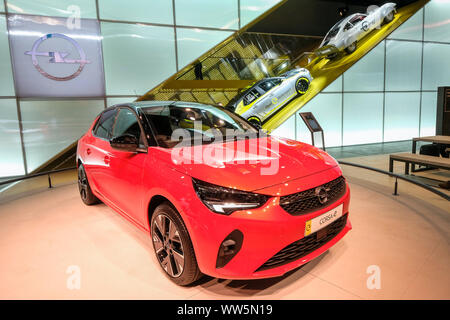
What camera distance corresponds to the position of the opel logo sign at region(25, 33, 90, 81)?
6746mm

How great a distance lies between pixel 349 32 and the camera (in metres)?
9.86

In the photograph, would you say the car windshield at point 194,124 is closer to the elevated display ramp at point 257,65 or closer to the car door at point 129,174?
the car door at point 129,174

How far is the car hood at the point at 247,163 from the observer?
1954 millimetres

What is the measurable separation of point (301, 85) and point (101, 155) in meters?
6.51

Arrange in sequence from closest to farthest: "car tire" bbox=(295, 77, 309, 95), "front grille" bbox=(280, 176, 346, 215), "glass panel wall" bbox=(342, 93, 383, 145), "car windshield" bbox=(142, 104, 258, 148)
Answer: "front grille" bbox=(280, 176, 346, 215) < "car windshield" bbox=(142, 104, 258, 148) < "car tire" bbox=(295, 77, 309, 95) < "glass panel wall" bbox=(342, 93, 383, 145)

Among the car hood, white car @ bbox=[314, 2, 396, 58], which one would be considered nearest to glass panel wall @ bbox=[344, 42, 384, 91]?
white car @ bbox=[314, 2, 396, 58]

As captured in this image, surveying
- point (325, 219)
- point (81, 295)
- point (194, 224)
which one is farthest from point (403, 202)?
point (81, 295)

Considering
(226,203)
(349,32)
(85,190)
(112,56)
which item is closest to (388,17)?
(349,32)

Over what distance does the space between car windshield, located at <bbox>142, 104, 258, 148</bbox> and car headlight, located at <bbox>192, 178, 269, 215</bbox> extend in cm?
75

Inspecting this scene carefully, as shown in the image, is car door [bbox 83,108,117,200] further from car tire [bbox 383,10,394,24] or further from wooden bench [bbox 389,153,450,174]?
car tire [bbox 383,10,394,24]

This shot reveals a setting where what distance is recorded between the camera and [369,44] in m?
10.1

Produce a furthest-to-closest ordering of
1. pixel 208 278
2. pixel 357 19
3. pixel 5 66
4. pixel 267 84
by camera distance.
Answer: pixel 357 19, pixel 267 84, pixel 5 66, pixel 208 278

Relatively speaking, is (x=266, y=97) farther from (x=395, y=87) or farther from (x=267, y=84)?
(x=395, y=87)

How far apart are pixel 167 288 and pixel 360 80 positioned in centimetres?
971
